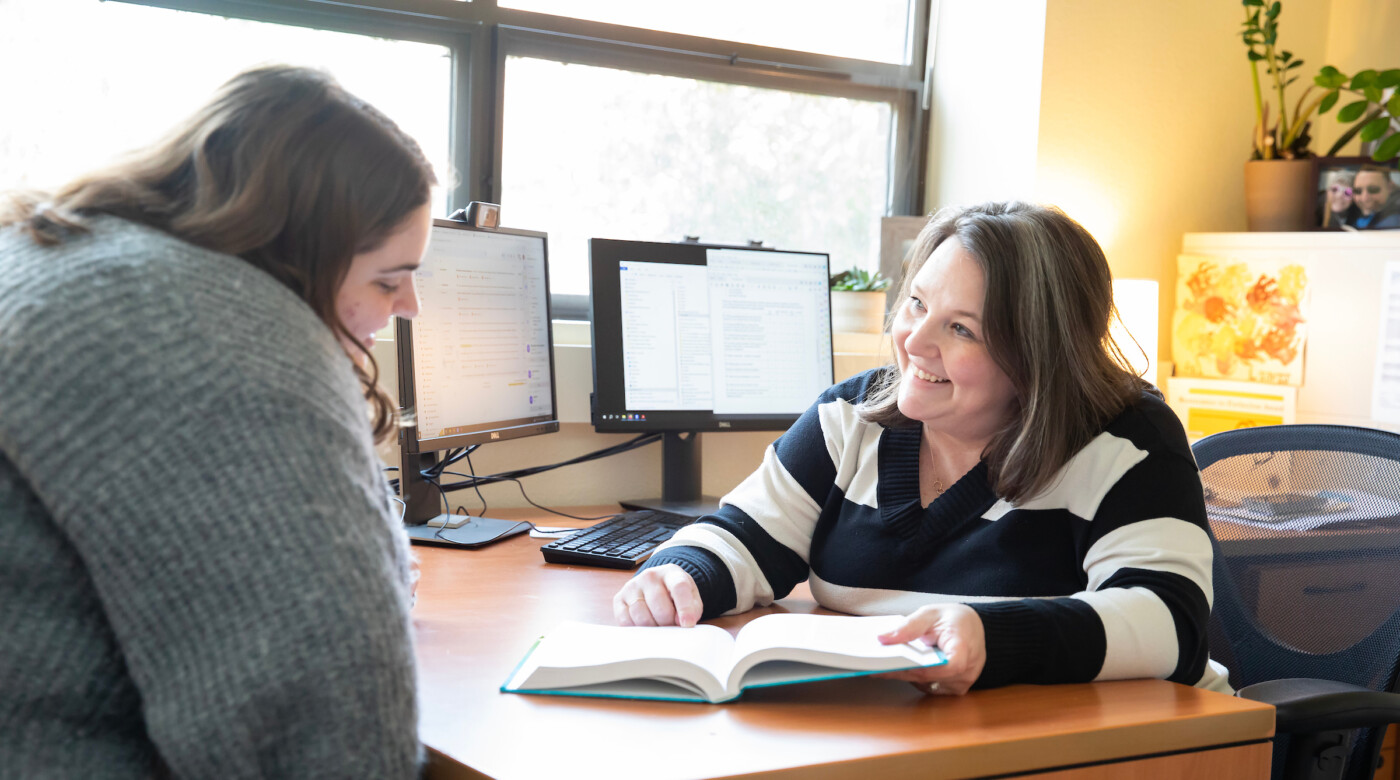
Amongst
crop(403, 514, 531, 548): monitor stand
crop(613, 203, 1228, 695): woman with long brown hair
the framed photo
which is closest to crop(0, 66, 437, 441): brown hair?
crop(613, 203, 1228, 695): woman with long brown hair

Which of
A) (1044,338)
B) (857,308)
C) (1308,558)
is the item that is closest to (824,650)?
(1044,338)

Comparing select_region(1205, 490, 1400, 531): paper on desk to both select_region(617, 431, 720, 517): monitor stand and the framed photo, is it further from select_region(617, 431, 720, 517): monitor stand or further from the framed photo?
the framed photo

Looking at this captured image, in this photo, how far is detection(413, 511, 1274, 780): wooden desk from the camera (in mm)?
814

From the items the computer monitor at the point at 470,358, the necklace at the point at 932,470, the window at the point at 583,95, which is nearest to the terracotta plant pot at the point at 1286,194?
the window at the point at 583,95

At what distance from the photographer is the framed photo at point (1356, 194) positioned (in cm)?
248

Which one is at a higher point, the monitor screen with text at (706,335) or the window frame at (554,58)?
the window frame at (554,58)

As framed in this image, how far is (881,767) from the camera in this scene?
0.84m

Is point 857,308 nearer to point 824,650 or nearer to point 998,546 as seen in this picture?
point 998,546

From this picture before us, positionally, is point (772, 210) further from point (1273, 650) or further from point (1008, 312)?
point (1273, 650)

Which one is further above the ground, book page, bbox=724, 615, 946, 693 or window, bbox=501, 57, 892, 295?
window, bbox=501, 57, 892, 295

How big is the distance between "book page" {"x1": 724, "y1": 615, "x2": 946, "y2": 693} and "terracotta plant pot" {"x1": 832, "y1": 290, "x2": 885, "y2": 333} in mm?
1385

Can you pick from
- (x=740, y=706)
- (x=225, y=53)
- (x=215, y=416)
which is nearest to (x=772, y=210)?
(x=225, y=53)

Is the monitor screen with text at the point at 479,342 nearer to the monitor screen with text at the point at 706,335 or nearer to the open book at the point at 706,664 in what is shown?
the monitor screen with text at the point at 706,335

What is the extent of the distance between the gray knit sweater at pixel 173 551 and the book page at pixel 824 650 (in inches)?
13.9
